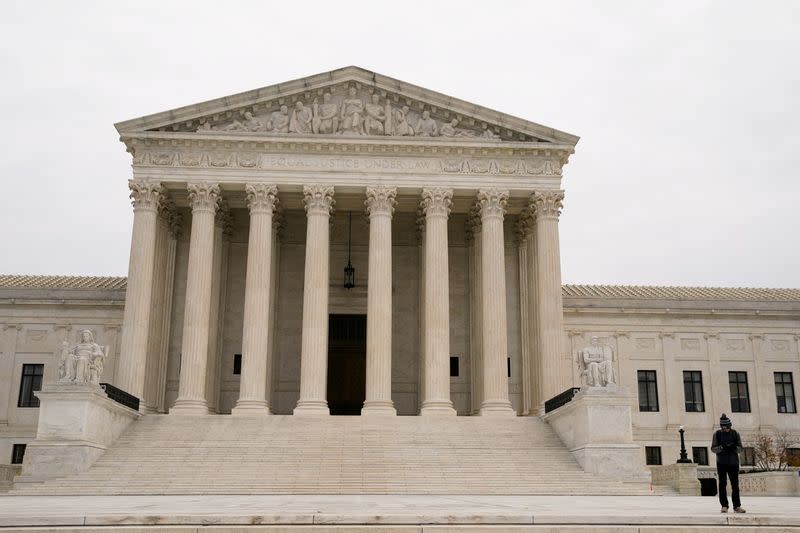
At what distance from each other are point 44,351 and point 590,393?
29.9m

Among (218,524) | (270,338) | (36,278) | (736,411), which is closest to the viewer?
(218,524)

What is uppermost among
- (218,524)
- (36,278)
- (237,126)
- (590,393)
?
(237,126)

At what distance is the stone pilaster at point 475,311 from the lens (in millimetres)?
40219

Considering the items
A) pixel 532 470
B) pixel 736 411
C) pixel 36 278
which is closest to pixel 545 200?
pixel 532 470

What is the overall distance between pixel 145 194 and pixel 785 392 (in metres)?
36.7

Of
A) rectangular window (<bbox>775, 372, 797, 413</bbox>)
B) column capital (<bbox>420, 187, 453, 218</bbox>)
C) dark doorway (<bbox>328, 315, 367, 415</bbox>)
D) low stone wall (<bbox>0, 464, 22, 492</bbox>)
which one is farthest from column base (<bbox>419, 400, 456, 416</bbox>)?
rectangular window (<bbox>775, 372, 797, 413</bbox>)

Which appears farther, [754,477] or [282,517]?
[754,477]

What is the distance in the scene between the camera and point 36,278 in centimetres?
4894

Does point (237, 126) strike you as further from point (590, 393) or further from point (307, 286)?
point (590, 393)

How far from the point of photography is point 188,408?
35.3 metres

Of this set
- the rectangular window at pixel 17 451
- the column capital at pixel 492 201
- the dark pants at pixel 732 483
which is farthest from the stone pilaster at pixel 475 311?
the rectangular window at pixel 17 451

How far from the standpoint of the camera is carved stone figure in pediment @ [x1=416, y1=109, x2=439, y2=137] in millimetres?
39000

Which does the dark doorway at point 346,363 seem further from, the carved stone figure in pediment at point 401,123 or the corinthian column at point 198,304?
the carved stone figure in pediment at point 401,123

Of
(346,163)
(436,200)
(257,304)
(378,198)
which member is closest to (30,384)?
(257,304)
